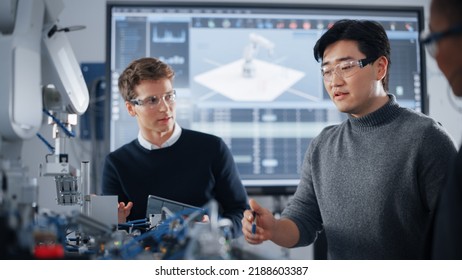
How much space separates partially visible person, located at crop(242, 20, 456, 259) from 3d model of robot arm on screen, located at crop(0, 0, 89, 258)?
15.8 inches

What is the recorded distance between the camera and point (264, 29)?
2.33 m

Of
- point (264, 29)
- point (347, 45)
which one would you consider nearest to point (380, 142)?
point (347, 45)

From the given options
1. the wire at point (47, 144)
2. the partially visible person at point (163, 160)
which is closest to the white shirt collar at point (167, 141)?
the partially visible person at point (163, 160)

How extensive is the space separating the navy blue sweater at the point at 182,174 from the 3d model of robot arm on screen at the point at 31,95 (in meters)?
0.38

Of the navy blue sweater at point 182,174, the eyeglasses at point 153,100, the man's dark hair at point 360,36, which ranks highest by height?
the man's dark hair at point 360,36

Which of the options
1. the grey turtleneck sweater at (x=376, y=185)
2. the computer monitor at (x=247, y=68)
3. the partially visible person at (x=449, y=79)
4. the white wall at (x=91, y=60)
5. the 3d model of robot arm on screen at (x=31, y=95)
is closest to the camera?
the partially visible person at (x=449, y=79)

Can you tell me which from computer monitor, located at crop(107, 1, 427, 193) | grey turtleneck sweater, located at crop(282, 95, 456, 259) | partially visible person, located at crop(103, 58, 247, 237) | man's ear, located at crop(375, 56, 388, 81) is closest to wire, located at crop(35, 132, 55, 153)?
partially visible person, located at crop(103, 58, 247, 237)

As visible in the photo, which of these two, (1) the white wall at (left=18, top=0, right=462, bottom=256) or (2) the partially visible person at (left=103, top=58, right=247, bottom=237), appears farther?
(2) the partially visible person at (left=103, top=58, right=247, bottom=237)

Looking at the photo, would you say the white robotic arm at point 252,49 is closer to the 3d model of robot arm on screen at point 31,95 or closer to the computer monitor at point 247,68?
the computer monitor at point 247,68

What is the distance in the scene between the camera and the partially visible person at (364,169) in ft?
4.03

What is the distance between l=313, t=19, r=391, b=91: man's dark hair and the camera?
1.35 metres

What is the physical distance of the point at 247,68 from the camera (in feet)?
7.55

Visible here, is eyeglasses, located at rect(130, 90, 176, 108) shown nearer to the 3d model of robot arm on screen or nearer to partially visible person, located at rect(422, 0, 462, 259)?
the 3d model of robot arm on screen
